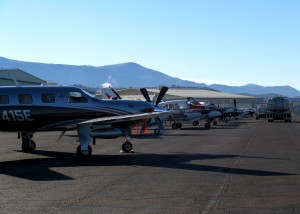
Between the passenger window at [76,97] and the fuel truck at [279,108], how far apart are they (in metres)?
47.4

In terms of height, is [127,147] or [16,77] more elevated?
[16,77]

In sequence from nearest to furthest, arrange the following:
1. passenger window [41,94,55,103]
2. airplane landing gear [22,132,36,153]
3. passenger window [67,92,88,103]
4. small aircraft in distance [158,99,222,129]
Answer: passenger window [41,94,55,103] → passenger window [67,92,88,103] → airplane landing gear [22,132,36,153] → small aircraft in distance [158,99,222,129]

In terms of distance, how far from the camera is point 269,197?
9.19 m

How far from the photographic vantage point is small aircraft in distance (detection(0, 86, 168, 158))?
663 inches

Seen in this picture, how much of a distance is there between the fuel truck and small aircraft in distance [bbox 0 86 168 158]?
46367 millimetres

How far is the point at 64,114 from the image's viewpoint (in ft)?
57.4

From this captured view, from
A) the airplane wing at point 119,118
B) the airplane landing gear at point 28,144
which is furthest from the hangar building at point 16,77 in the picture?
the airplane wing at point 119,118

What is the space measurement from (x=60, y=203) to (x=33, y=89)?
363 inches

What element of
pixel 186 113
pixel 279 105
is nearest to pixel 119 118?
pixel 186 113

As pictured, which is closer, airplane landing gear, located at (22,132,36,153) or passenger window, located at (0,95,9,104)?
passenger window, located at (0,95,9,104)

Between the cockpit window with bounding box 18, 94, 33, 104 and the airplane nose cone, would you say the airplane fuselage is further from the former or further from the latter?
the airplane nose cone

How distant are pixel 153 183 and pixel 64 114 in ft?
24.0

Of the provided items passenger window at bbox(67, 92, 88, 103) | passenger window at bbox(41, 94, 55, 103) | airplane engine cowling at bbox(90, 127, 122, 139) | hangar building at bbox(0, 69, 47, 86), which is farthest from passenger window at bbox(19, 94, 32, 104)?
hangar building at bbox(0, 69, 47, 86)

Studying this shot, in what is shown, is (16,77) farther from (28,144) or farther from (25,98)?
(25,98)
